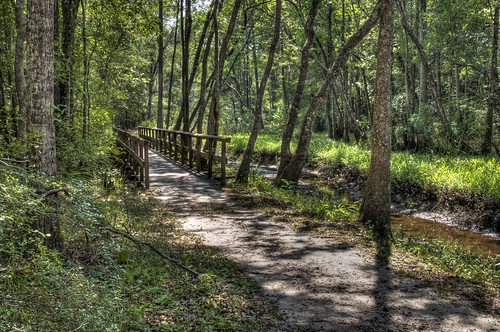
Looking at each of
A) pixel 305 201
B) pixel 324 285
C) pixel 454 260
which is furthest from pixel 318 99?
pixel 324 285

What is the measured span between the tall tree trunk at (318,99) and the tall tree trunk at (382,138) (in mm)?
863

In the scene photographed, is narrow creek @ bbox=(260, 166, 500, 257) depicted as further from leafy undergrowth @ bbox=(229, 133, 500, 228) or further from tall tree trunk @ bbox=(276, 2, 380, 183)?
tall tree trunk @ bbox=(276, 2, 380, 183)

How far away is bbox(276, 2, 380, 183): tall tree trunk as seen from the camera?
30.7 feet

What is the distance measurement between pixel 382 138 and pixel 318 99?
3.15 m

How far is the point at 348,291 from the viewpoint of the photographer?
5.07 meters

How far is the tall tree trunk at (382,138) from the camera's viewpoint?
821 centimetres

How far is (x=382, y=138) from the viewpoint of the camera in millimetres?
8320

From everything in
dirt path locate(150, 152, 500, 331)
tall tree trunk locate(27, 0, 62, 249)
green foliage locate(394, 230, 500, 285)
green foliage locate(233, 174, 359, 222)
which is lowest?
green foliage locate(394, 230, 500, 285)

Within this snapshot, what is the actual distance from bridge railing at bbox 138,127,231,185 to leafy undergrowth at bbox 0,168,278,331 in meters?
4.75

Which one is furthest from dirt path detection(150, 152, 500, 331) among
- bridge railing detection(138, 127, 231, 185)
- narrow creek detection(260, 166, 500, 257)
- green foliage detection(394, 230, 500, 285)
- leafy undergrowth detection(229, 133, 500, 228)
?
leafy undergrowth detection(229, 133, 500, 228)

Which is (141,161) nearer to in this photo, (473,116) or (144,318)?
(144,318)

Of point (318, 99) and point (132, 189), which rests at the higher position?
point (318, 99)

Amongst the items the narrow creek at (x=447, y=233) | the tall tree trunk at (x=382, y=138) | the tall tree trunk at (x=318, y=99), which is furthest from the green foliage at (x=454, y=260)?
the tall tree trunk at (x=318, y=99)

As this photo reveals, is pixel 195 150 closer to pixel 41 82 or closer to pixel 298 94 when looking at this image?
pixel 298 94
